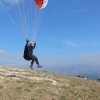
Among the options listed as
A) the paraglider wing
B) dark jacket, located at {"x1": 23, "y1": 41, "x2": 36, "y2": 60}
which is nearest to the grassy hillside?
dark jacket, located at {"x1": 23, "y1": 41, "x2": 36, "y2": 60}

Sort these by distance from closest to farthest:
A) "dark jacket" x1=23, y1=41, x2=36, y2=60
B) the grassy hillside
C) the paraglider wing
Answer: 1. the grassy hillside
2. "dark jacket" x1=23, y1=41, x2=36, y2=60
3. the paraglider wing

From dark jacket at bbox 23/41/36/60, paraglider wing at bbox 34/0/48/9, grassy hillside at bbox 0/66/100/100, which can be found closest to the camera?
grassy hillside at bbox 0/66/100/100

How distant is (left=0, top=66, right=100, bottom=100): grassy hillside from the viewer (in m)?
22.5

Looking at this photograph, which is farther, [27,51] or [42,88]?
[27,51]

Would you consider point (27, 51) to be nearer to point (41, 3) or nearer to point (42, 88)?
point (42, 88)

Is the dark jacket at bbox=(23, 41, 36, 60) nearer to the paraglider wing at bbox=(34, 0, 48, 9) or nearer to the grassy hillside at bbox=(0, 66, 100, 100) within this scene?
the grassy hillside at bbox=(0, 66, 100, 100)

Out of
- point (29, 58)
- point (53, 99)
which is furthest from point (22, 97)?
point (29, 58)

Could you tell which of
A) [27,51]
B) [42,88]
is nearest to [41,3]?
[27,51]

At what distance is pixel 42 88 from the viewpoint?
24531mm

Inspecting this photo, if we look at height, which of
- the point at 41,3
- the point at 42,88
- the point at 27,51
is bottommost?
the point at 42,88

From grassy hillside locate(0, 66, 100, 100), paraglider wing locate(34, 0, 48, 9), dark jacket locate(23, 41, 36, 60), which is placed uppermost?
paraglider wing locate(34, 0, 48, 9)

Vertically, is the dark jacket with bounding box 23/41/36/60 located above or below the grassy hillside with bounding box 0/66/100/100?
above

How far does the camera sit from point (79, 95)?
24.6 m

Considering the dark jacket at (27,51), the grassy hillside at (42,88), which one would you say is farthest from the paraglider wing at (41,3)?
the grassy hillside at (42,88)
